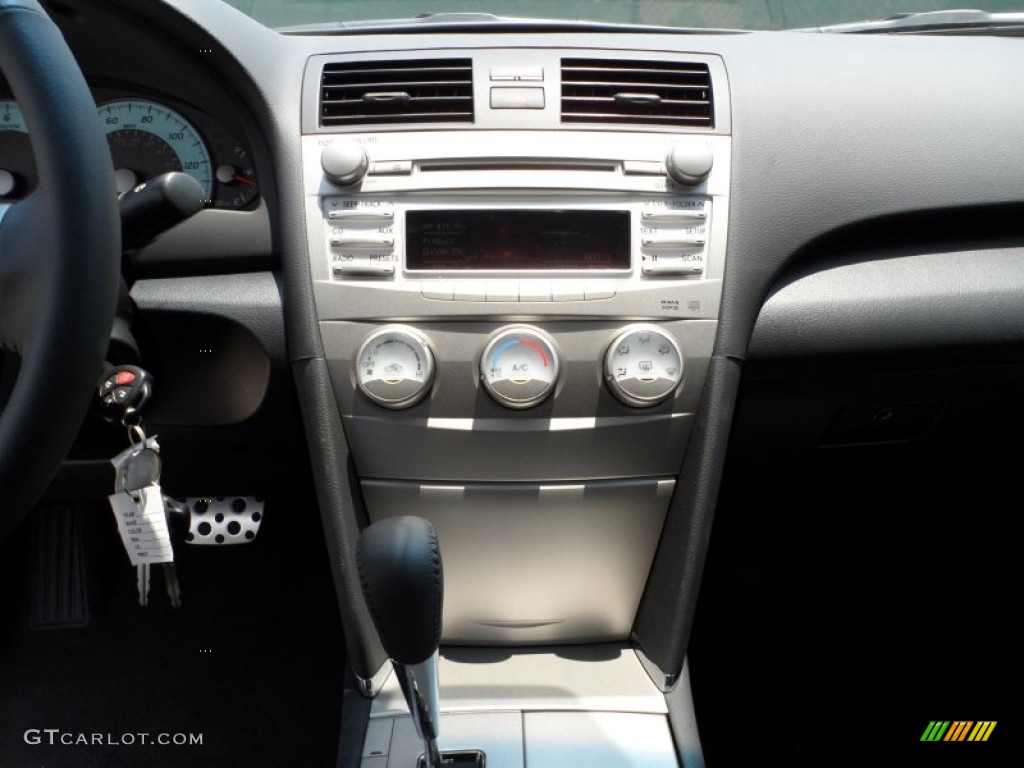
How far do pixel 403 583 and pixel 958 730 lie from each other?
4.86 feet

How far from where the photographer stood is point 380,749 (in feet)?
4.36

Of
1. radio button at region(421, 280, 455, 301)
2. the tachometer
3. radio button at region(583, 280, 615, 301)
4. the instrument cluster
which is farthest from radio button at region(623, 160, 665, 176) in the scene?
the tachometer

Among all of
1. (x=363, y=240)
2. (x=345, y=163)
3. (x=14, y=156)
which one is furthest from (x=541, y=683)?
(x=14, y=156)

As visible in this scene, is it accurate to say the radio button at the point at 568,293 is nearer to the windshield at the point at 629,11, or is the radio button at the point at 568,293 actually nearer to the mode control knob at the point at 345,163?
the mode control knob at the point at 345,163

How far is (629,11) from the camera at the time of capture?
1616mm

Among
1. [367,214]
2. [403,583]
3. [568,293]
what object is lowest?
[403,583]

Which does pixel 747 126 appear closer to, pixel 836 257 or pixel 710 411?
pixel 836 257

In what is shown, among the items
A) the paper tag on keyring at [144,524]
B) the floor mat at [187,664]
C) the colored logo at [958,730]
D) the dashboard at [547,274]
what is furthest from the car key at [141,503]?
the colored logo at [958,730]

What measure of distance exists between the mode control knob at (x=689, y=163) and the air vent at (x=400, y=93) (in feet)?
0.94

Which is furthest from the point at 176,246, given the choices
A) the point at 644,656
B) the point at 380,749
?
the point at 644,656

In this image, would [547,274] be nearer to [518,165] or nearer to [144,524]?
[518,165]

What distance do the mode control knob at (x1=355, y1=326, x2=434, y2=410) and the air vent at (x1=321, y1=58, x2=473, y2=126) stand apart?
1.00 ft

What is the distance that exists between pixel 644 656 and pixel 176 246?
944 mm

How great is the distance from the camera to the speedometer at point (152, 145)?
1438 mm
